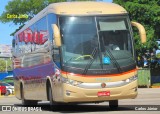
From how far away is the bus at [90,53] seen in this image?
15.4m

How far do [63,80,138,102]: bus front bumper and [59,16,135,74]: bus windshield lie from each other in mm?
540

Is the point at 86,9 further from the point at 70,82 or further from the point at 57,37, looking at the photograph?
the point at 70,82

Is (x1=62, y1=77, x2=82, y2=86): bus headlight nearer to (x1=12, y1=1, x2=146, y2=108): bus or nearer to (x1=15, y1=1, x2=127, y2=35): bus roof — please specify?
(x1=12, y1=1, x2=146, y2=108): bus

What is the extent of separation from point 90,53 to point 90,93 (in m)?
1.26

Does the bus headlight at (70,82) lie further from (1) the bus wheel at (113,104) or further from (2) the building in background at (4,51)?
(2) the building in background at (4,51)

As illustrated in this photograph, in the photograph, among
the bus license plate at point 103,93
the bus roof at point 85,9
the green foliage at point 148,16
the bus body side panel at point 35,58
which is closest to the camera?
the bus license plate at point 103,93

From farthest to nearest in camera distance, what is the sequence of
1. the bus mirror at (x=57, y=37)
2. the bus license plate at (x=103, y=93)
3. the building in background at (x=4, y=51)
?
the building in background at (x=4, y=51), the bus license plate at (x=103, y=93), the bus mirror at (x=57, y=37)

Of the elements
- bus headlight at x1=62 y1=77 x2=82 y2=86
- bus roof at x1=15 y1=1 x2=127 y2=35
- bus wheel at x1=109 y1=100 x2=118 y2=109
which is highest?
bus roof at x1=15 y1=1 x2=127 y2=35

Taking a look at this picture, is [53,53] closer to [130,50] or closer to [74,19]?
[74,19]

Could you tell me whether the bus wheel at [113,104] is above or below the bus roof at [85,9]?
below

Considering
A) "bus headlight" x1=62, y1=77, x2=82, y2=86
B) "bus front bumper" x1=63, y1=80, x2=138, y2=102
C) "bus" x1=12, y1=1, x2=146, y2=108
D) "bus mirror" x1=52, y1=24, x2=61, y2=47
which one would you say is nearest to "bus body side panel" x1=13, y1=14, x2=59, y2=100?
"bus" x1=12, y1=1, x2=146, y2=108

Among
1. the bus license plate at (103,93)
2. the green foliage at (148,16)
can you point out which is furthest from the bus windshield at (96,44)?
the green foliage at (148,16)

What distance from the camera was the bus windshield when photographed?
611 inches

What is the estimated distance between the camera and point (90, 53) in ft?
51.2
